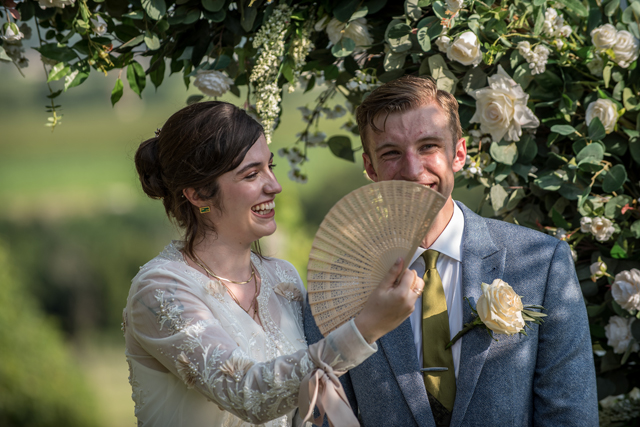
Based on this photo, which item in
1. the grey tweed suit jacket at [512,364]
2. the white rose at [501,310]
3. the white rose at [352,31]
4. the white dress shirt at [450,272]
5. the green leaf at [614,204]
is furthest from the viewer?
the white rose at [352,31]

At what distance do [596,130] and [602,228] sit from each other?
0.40 meters

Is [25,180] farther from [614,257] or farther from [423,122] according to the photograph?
[614,257]

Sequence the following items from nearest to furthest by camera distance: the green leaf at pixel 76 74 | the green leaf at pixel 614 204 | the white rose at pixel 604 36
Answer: the white rose at pixel 604 36 < the green leaf at pixel 614 204 < the green leaf at pixel 76 74

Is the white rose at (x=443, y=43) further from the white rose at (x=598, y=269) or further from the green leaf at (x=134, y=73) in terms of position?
the green leaf at (x=134, y=73)

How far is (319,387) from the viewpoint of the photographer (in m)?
1.49

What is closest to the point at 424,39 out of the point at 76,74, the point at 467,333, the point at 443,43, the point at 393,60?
the point at 443,43

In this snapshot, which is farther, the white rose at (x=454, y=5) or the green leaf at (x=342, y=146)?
the green leaf at (x=342, y=146)

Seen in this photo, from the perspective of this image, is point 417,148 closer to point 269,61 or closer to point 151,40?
point 269,61

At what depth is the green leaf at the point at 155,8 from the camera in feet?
7.48

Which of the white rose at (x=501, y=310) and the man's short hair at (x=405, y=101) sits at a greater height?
the man's short hair at (x=405, y=101)

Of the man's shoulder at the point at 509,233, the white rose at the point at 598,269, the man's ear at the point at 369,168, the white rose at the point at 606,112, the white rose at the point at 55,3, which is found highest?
the white rose at the point at 55,3

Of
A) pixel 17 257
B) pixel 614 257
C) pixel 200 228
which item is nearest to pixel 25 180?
pixel 17 257

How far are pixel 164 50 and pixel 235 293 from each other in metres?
1.27

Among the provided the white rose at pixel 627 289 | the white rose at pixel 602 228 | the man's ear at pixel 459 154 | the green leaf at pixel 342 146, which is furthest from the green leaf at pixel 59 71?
the white rose at pixel 627 289
